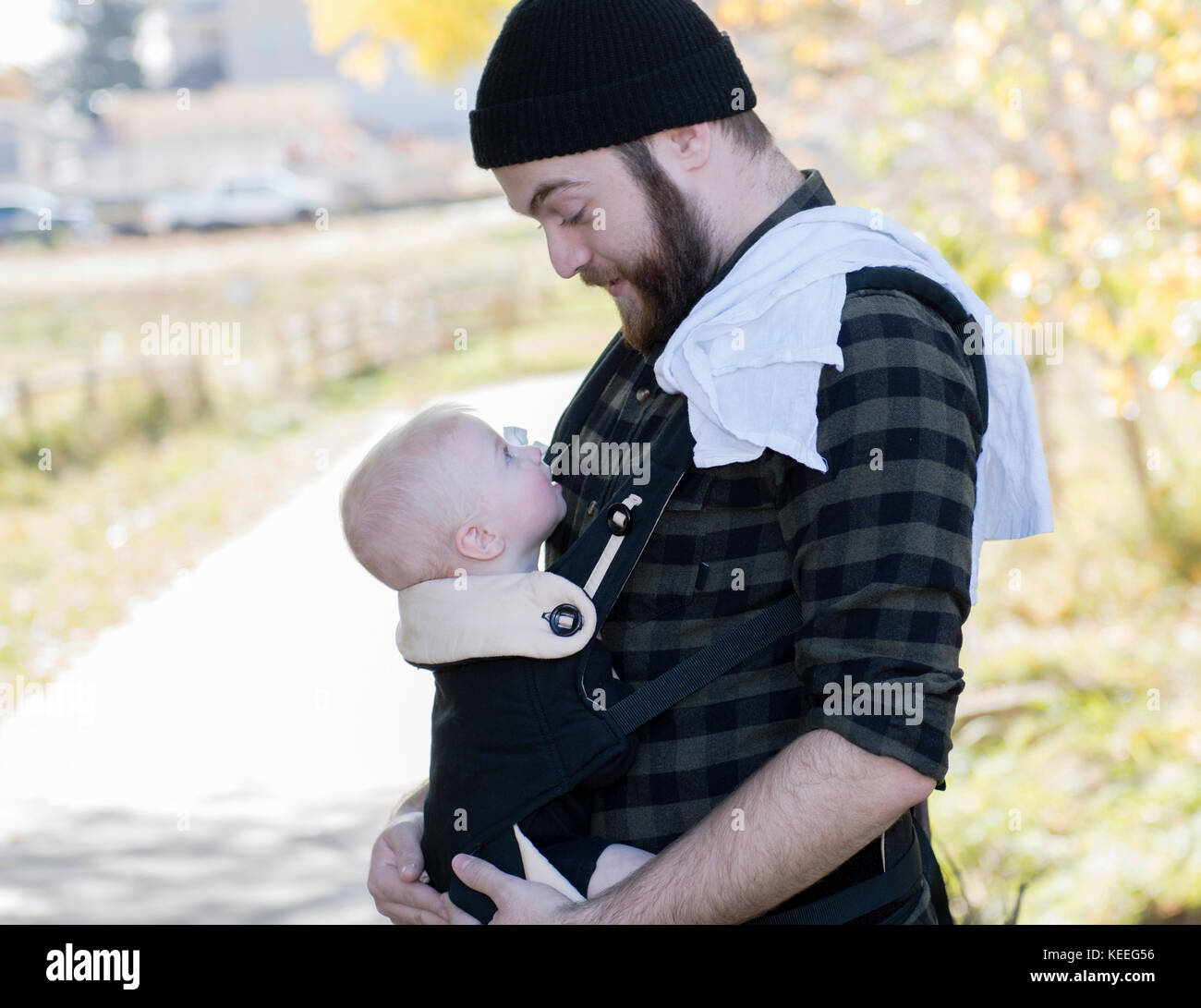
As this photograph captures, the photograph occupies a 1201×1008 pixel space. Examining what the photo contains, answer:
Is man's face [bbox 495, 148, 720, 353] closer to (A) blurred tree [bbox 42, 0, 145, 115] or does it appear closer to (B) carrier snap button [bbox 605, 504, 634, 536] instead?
(B) carrier snap button [bbox 605, 504, 634, 536]

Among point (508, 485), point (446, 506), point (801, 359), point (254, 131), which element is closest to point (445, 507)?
point (446, 506)

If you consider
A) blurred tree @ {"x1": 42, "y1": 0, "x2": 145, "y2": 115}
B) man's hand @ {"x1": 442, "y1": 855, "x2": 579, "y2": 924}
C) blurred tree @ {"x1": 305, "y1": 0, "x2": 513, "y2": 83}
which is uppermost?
blurred tree @ {"x1": 42, "y1": 0, "x2": 145, "y2": 115}

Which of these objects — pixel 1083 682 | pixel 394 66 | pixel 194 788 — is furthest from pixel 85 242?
pixel 1083 682

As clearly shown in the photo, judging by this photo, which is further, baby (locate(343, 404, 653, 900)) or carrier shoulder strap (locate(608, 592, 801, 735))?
baby (locate(343, 404, 653, 900))

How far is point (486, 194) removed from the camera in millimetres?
29609

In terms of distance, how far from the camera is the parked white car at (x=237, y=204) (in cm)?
2712

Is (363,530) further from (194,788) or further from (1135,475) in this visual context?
(1135,475)

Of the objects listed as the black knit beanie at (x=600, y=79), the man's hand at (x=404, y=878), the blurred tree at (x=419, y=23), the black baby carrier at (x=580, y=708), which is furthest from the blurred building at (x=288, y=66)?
the black baby carrier at (x=580, y=708)

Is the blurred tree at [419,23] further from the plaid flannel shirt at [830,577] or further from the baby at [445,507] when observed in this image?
the plaid flannel shirt at [830,577]

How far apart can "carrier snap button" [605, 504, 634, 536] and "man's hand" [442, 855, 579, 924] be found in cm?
49

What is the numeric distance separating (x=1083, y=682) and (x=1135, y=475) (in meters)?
1.70

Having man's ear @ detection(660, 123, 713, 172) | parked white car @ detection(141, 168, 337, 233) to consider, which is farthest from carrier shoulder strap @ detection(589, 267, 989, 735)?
parked white car @ detection(141, 168, 337, 233)

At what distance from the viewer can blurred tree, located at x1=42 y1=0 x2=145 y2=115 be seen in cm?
4303

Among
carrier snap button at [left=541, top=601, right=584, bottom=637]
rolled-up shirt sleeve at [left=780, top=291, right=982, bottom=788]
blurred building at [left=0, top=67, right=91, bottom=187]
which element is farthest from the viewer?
blurred building at [left=0, top=67, right=91, bottom=187]
